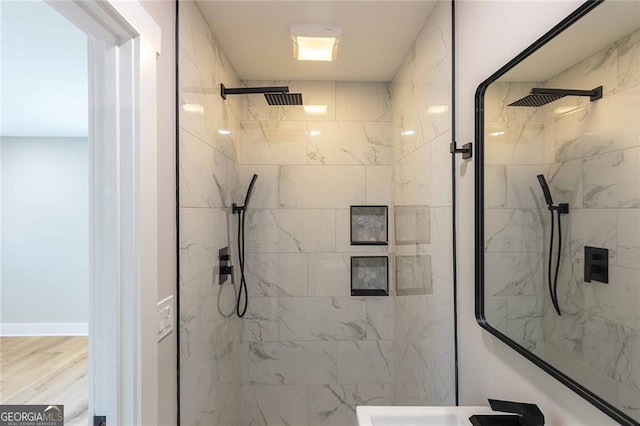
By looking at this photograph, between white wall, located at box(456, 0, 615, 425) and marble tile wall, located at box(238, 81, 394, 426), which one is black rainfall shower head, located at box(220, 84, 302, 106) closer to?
marble tile wall, located at box(238, 81, 394, 426)

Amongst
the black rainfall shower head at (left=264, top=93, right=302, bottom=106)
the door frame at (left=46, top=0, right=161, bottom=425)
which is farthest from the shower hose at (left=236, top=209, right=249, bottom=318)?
the door frame at (left=46, top=0, right=161, bottom=425)

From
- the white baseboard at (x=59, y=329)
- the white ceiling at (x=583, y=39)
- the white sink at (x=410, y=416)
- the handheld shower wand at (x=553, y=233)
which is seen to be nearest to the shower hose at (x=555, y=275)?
the handheld shower wand at (x=553, y=233)

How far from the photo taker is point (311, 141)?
2.53 meters

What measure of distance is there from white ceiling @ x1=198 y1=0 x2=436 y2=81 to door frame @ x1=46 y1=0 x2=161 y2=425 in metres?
0.75

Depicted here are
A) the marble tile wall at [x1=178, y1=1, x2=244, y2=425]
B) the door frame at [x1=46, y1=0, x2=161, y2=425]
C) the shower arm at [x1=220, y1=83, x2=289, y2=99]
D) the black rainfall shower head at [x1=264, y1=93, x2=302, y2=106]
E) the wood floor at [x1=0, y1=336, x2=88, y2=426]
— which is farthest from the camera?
the black rainfall shower head at [x1=264, y1=93, x2=302, y2=106]

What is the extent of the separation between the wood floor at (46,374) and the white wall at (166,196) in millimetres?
289

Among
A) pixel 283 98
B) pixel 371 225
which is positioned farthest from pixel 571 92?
pixel 371 225

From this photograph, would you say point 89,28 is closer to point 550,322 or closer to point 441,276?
point 550,322

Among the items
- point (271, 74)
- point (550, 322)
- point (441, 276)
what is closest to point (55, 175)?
point (271, 74)

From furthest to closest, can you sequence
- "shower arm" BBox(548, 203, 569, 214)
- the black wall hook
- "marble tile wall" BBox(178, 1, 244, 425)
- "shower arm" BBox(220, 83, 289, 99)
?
"shower arm" BBox(220, 83, 289, 99), "marble tile wall" BBox(178, 1, 244, 425), the black wall hook, "shower arm" BBox(548, 203, 569, 214)

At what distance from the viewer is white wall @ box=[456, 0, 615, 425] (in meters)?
0.86

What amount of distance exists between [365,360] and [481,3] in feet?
7.69

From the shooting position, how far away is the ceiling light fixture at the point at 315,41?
5.60 ft

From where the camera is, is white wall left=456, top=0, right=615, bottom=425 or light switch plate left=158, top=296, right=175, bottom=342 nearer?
white wall left=456, top=0, right=615, bottom=425
